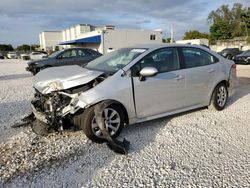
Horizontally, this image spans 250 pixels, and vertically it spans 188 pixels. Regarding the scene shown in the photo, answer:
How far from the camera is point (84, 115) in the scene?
3861 millimetres

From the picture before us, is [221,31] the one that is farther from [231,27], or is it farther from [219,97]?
[219,97]

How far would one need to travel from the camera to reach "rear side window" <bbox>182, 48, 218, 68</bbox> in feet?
16.7

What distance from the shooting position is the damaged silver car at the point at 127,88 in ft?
12.9

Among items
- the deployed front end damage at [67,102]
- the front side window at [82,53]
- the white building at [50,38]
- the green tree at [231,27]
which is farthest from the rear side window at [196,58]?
the white building at [50,38]

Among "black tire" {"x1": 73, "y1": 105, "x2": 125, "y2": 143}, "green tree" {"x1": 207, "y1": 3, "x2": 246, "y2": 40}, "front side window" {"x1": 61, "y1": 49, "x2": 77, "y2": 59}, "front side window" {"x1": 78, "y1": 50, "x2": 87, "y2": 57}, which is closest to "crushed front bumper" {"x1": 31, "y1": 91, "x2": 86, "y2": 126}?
"black tire" {"x1": 73, "y1": 105, "x2": 125, "y2": 143}

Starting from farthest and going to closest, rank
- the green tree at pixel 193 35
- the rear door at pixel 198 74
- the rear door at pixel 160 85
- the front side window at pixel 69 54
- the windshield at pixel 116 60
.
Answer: the green tree at pixel 193 35, the front side window at pixel 69 54, the rear door at pixel 198 74, the windshield at pixel 116 60, the rear door at pixel 160 85

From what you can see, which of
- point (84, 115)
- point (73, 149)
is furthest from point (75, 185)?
point (84, 115)

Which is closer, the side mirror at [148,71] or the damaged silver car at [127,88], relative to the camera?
the damaged silver car at [127,88]

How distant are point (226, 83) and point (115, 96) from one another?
3.15 metres

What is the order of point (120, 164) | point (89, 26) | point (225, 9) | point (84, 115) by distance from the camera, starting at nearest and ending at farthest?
point (120, 164) < point (84, 115) < point (89, 26) < point (225, 9)

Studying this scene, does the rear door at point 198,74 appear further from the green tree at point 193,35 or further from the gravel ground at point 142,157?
the green tree at point 193,35

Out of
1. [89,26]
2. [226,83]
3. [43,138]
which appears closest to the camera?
[43,138]

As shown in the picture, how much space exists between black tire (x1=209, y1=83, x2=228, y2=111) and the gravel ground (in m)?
0.58

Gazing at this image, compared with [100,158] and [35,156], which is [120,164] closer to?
[100,158]
